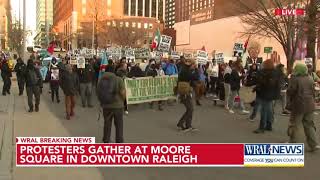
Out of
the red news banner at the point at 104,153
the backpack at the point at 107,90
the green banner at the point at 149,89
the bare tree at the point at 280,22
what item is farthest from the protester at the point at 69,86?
the bare tree at the point at 280,22

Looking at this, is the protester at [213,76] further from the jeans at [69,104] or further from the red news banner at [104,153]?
the red news banner at [104,153]

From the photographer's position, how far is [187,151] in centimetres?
654

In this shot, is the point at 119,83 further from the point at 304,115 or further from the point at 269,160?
the point at 269,160

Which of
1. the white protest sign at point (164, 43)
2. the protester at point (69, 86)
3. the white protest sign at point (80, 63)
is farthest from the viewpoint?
the white protest sign at point (164, 43)

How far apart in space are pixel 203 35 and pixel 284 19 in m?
69.7

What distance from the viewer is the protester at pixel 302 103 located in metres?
10.9

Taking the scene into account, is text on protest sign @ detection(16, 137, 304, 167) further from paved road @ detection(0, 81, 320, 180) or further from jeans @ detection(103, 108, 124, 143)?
jeans @ detection(103, 108, 124, 143)

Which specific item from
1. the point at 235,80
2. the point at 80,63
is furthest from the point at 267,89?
the point at 80,63

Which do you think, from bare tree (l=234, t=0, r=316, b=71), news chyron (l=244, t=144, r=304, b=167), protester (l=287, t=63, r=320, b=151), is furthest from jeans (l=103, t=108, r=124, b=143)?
bare tree (l=234, t=0, r=316, b=71)

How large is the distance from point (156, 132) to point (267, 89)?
2.82 metres

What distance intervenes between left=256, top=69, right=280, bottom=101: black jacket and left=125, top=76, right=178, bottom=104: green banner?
6148mm

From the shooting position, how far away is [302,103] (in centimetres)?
1085

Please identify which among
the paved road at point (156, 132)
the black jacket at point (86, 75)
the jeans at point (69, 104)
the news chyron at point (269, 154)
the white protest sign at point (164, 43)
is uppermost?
the white protest sign at point (164, 43)

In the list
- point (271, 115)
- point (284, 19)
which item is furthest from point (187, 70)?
point (284, 19)
